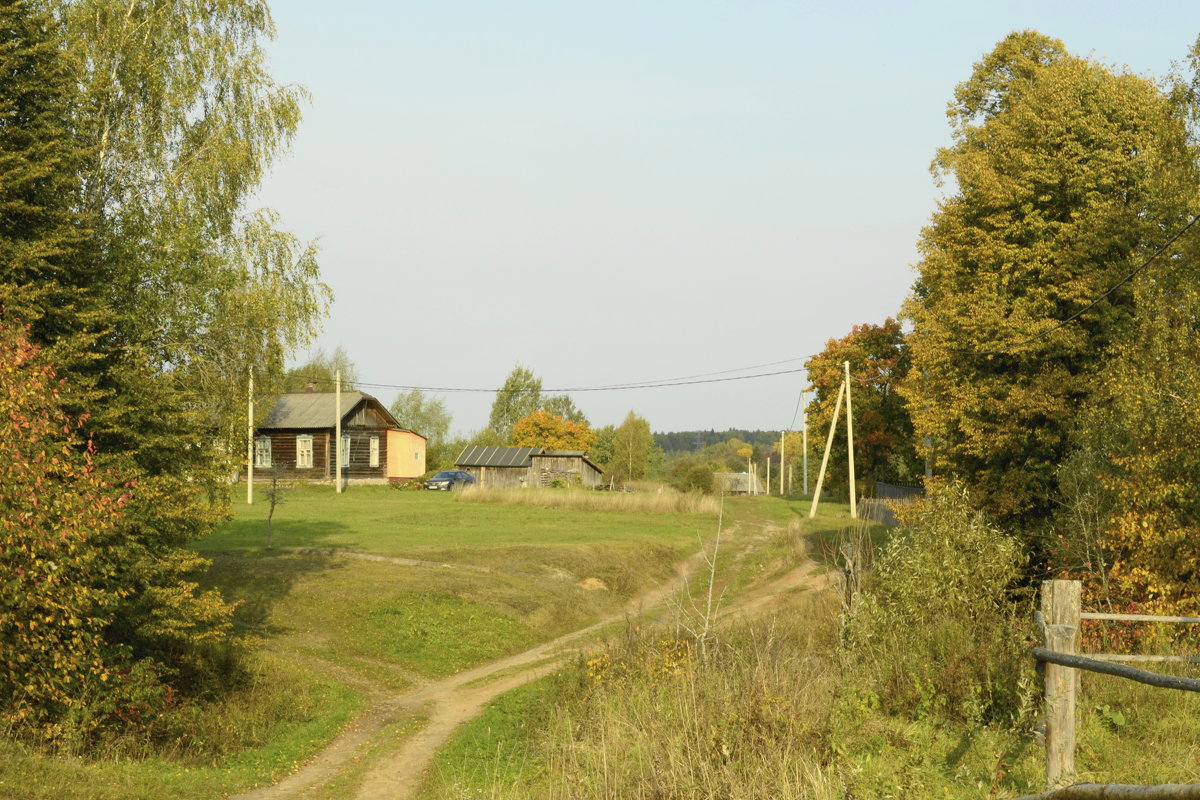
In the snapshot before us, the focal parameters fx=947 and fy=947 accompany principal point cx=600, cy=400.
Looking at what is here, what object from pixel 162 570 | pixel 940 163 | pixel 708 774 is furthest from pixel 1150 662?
pixel 940 163

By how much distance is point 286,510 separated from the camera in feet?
156

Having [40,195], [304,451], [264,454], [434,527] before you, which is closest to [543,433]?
[304,451]

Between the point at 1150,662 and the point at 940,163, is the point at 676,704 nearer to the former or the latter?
the point at 1150,662

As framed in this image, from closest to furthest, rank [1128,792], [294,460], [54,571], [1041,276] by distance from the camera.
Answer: [1128,792], [54,571], [1041,276], [294,460]

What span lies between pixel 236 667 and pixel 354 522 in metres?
24.4

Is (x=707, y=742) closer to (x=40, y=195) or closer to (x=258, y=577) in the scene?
(x=40, y=195)

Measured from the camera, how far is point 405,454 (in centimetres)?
7581

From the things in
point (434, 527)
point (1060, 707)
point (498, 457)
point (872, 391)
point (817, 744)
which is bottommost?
point (434, 527)

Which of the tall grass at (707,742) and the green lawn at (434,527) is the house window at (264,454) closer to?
the green lawn at (434,527)

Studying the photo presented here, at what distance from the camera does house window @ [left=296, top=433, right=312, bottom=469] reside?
224ft

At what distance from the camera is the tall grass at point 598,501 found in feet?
168

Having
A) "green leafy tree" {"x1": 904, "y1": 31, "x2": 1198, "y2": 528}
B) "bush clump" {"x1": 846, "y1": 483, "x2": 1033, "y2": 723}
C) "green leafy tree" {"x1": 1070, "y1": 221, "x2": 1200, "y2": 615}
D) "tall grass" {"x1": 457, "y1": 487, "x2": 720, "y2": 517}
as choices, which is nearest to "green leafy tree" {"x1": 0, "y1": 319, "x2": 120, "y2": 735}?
"bush clump" {"x1": 846, "y1": 483, "x2": 1033, "y2": 723}

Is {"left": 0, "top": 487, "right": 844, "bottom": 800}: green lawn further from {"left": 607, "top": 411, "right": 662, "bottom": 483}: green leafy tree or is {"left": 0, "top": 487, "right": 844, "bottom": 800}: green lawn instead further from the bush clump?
{"left": 607, "top": 411, "right": 662, "bottom": 483}: green leafy tree

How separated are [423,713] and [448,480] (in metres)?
58.4
